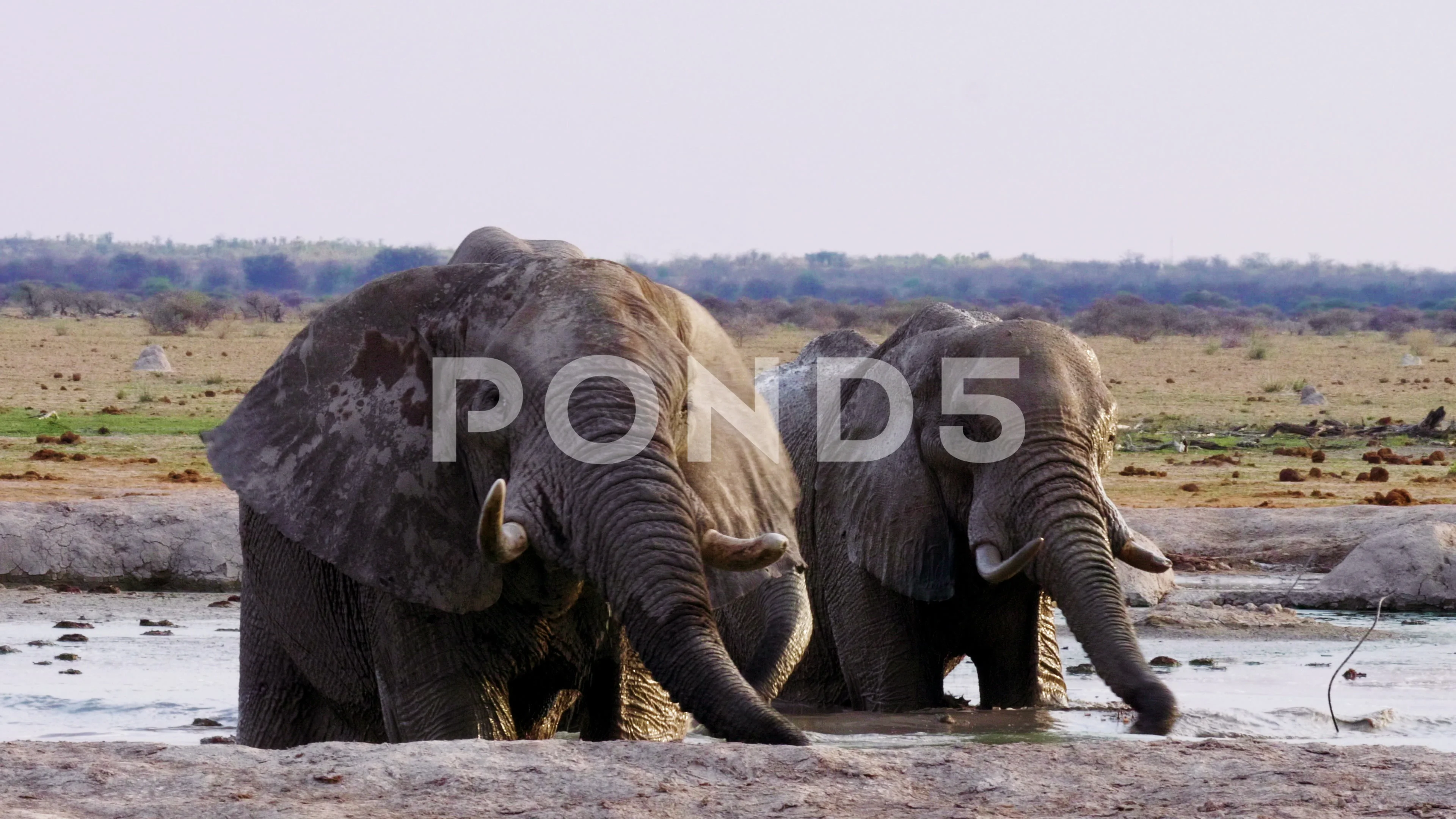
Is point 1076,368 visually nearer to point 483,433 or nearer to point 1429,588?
point 483,433

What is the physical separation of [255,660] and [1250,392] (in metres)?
25.6

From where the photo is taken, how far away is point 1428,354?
128 ft

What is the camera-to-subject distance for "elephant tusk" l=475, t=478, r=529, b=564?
4.13 meters

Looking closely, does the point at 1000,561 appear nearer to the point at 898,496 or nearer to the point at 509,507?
the point at 898,496

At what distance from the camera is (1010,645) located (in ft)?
23.7

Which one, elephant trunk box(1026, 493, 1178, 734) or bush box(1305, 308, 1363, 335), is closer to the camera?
elephant trunk box(1026, 493, 1178, 734)

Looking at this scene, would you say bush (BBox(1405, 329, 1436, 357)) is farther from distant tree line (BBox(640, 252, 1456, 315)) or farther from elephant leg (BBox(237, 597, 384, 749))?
distant tree line (BBox(640, 252, 1456, 315))

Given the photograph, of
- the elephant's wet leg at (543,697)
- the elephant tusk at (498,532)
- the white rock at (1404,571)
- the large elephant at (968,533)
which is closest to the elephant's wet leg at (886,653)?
the large elephant at (968,533)

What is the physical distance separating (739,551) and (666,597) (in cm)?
27

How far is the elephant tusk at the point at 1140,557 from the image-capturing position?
663 cm

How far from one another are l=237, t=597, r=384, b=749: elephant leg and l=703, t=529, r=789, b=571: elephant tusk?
1662 millimetres

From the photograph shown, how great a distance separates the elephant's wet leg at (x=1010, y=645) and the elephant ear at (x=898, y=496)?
19 centimetres

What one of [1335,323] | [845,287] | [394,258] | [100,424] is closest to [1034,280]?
[845,287]

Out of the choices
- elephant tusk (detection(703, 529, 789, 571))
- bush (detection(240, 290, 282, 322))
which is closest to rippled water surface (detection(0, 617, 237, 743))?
elephant tusk (detection(703, 529, 789, 571))
